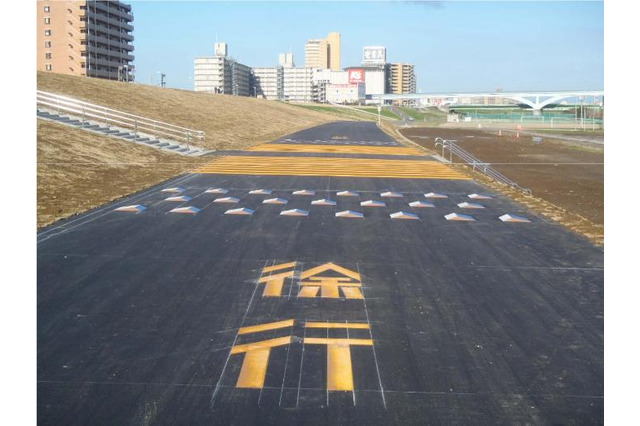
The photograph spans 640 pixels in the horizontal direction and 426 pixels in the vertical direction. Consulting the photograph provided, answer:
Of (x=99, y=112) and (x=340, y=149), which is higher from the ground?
(x=99, y=112)

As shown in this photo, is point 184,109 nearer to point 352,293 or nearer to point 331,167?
point 331,167

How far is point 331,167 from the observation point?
1374 inches

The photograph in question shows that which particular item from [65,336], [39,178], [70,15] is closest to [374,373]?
[65,336]

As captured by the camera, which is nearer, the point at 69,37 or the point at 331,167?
the point at 331,167

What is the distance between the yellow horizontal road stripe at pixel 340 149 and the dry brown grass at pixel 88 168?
9766 mm

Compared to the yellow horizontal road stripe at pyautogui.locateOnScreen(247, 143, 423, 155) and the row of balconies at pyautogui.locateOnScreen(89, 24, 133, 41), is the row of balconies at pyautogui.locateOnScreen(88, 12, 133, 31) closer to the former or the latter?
the row of balconies at pyautogui.locateOnScreen(89, 24, 133, 41)

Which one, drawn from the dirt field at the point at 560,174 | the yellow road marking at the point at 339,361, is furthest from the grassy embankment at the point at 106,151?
the dirt field at the point at 560,174

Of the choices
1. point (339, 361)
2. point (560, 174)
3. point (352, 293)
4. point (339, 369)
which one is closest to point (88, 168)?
point (352, 293)

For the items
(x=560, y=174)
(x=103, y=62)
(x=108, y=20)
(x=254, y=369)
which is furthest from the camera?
(x=108, y=20)

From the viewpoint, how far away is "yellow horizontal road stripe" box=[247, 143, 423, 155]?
4544cm

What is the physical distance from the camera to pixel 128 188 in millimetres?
25438

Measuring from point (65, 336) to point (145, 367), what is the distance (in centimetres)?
198

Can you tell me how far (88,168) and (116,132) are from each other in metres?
11.7

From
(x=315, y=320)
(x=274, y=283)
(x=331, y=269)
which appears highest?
(x=331, y=269)
